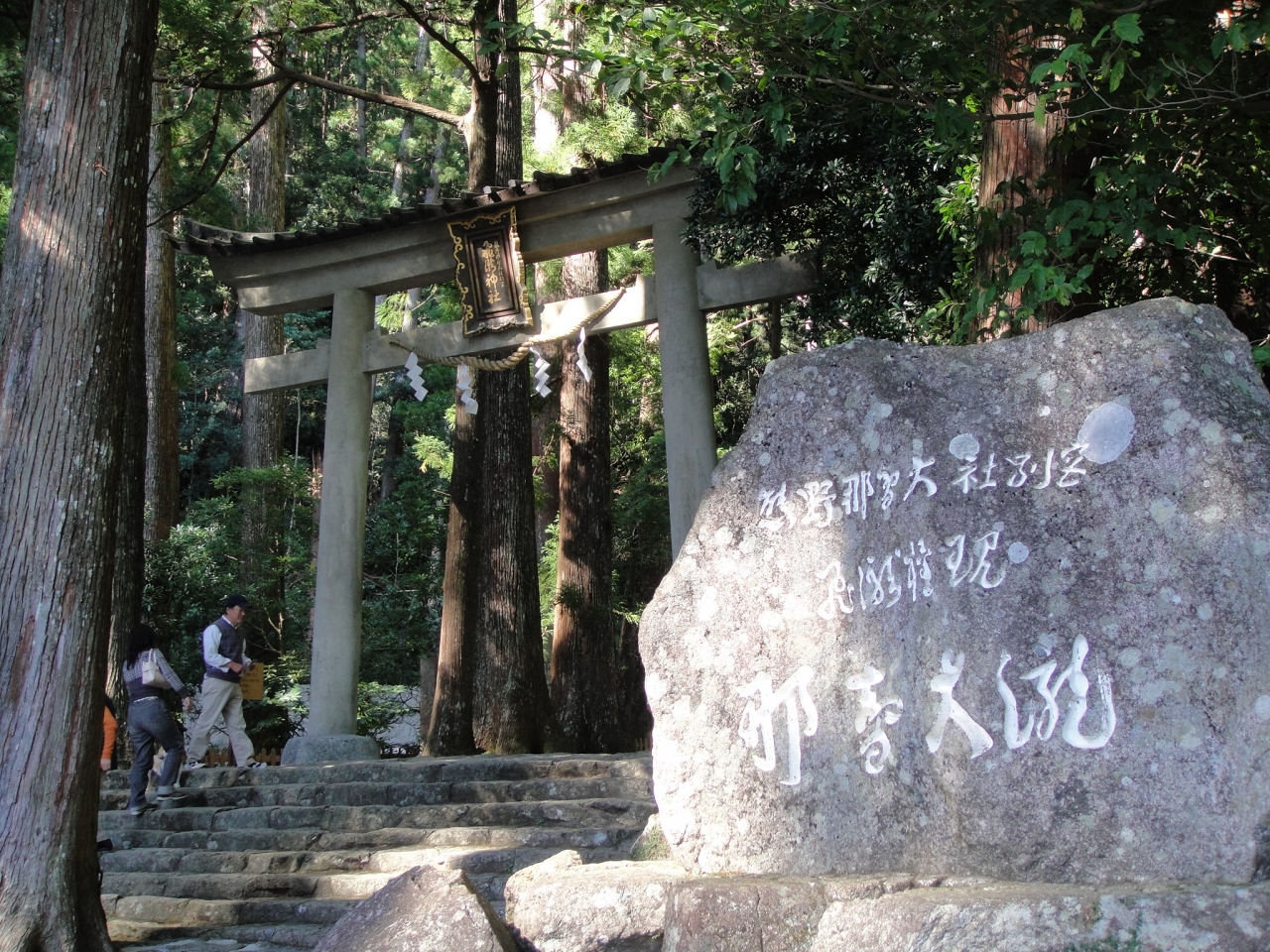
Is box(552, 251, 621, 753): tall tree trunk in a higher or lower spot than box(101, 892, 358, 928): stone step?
higher

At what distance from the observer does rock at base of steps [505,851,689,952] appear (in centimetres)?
389

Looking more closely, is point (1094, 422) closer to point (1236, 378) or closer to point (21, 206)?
point (1236, 378)

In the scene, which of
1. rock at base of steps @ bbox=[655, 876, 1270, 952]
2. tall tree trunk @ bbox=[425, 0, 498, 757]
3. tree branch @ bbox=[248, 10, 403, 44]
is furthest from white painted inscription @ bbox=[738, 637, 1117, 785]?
tree branch @ bbox=[248, 10, 403, 44]

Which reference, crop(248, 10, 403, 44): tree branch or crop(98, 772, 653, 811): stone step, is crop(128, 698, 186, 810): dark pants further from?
crop(248, 10, 403, 44): tree branch

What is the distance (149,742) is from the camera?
7.65 meters

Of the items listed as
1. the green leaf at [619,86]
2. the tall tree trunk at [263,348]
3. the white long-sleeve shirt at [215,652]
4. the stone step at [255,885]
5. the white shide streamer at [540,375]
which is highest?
the tall tree trunk at [263,348]

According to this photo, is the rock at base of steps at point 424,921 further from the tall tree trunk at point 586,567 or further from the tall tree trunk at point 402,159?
the tall tree trunk at point 402,159

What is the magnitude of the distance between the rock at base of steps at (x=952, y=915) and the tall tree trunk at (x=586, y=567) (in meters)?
8.30

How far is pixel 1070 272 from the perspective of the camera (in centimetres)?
486

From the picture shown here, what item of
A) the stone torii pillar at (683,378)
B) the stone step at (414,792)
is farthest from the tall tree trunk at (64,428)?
the stone torii pillar at (683,378)

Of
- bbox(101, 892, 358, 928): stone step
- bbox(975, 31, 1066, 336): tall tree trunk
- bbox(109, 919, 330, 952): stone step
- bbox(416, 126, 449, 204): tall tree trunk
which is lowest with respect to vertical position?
bbox(109, 919, 330, 952): stone step

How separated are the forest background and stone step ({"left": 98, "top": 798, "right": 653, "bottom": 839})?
3041 millimetres

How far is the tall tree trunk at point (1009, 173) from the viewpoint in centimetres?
501

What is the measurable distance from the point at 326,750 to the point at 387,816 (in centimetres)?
171
